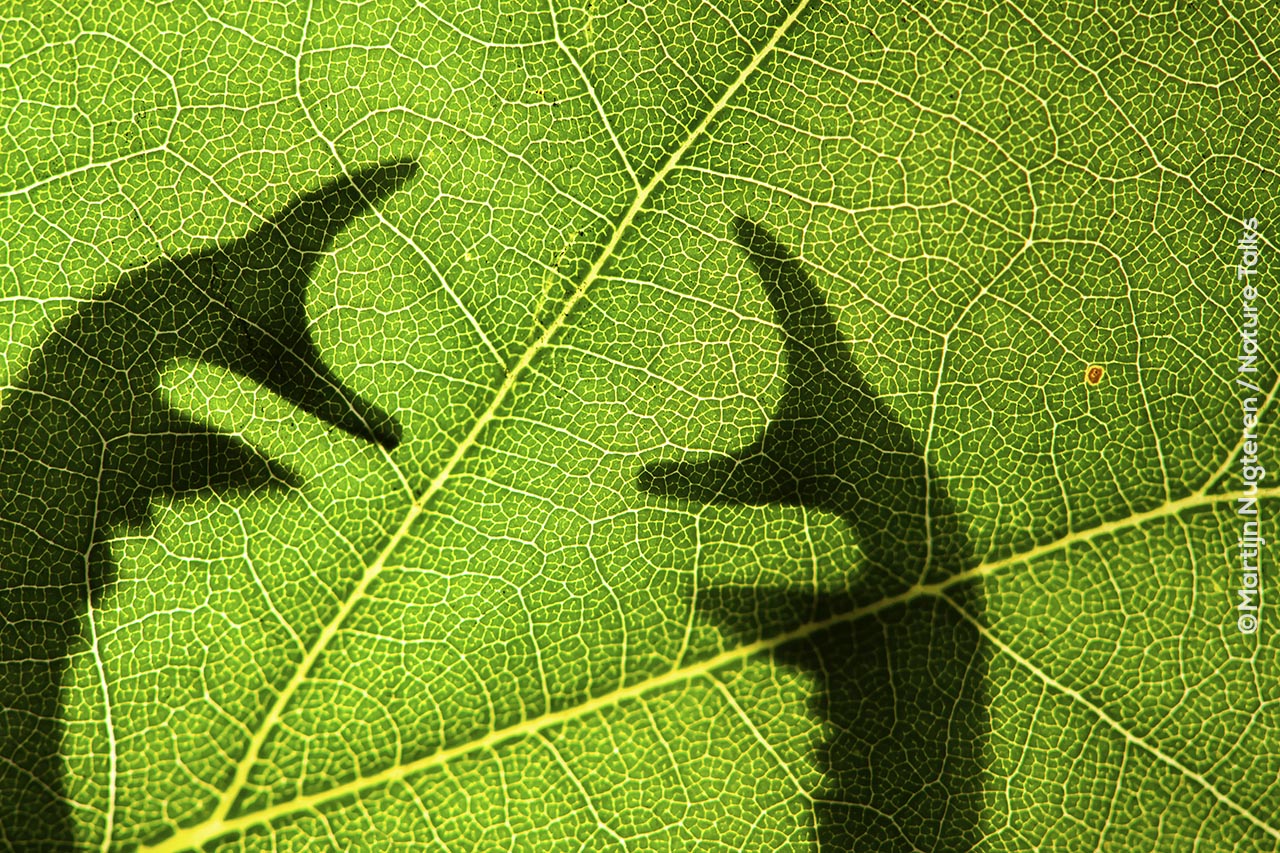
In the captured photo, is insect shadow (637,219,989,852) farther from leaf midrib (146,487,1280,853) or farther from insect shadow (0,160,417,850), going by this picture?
insect shadow (0,160,417,850)

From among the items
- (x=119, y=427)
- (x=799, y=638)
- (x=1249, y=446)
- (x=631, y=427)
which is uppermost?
(x=119, y=427)

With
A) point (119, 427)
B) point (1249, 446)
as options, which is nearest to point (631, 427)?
point (119, 427)

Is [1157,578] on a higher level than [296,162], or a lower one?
lower

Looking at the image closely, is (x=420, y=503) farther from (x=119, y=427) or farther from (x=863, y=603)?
(x=863, y=603)

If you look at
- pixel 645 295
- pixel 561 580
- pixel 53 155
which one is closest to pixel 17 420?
pixel 53 155

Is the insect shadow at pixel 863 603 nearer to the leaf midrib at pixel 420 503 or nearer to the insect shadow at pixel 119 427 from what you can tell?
the leaf midrib at pixel 420 503

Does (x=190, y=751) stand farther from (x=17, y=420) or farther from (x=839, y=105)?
(x=839, y=105)
